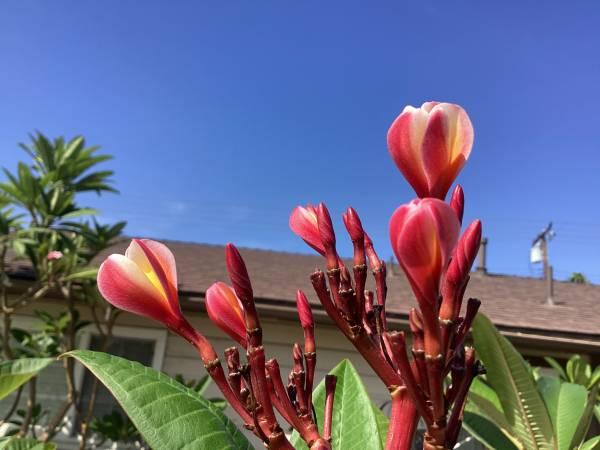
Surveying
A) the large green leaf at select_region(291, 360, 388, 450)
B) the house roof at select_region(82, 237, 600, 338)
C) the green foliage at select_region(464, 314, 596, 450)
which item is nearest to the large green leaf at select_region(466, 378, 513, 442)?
the green foliage at select_region(464, 314, 596, 450)

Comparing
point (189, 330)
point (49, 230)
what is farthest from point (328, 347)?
point (189, 330)

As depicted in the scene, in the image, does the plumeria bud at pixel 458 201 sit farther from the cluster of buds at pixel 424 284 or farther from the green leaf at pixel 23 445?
the green leaf at pixel 23 445

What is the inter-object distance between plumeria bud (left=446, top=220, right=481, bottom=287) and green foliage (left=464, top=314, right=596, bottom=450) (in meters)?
0.78

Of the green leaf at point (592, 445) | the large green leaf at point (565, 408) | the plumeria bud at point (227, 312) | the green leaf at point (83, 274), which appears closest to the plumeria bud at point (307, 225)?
the plumeria bud at point (227, 312)

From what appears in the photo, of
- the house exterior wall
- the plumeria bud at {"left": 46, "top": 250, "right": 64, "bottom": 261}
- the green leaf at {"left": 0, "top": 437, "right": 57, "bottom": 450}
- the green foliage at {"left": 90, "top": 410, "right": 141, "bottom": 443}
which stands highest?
the plumeria bud at {"left": 46, "top": 250, "right": 64, "bottom": 261}

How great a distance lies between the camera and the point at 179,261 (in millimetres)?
8820

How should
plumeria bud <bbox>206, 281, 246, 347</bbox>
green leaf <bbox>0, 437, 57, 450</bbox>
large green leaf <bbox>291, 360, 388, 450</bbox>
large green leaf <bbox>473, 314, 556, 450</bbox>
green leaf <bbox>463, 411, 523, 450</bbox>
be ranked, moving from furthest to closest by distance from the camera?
green leaf <bbox>463, 411, 523, 450</bbox> < large green leaf <bbox>473, 314, 556, 450</bbox> < green leaf <bbox>0, 437, 57, 450</bbox> < large green leaf <bbox>291, 360, 388, 450</bbox> < plumeria bud <bbox>206, 281, 246, 347</bbox>

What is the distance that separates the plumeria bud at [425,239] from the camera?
0.50m

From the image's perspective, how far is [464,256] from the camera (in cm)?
57

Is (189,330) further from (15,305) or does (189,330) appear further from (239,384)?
(15,305)

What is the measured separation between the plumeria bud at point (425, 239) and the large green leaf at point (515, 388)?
858 millimetres

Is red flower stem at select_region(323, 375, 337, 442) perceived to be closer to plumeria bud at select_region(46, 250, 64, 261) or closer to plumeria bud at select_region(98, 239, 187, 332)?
plumeria bud at select_region(98, 239, 187, 332)

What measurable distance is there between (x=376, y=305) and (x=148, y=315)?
28 centimetres

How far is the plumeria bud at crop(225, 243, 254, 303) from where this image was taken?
25.3 inches
